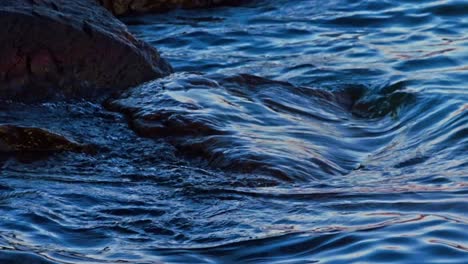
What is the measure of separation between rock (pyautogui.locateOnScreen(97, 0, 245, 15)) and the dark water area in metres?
1.10

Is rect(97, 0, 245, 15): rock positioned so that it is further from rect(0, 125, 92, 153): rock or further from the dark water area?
rect(0, 125, 92, 153): rock

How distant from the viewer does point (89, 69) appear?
8289 millimetres

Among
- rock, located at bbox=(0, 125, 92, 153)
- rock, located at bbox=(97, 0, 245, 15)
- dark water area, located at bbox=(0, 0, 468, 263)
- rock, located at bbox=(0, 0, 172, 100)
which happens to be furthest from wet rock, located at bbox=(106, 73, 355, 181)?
rock, located at bbox=(97, 0, 245, 15)

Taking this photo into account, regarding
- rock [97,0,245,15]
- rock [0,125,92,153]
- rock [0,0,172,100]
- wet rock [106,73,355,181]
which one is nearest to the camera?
wet rock [106,73,355,181]

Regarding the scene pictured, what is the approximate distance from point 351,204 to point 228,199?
67cm

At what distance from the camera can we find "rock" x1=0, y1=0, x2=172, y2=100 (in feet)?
26.3

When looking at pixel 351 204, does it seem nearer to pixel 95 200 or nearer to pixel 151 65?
pixel 95 200

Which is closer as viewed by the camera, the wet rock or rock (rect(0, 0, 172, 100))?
the wet rock

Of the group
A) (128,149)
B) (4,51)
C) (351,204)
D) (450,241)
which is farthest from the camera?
(4,51)

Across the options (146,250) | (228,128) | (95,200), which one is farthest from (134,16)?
(146,250)

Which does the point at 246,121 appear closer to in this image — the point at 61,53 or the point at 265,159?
the point at 265,159

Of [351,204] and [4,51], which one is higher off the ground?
[4,51]

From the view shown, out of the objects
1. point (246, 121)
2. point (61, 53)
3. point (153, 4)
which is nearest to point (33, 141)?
point (61, 53)

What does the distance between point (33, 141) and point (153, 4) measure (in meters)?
5.35
